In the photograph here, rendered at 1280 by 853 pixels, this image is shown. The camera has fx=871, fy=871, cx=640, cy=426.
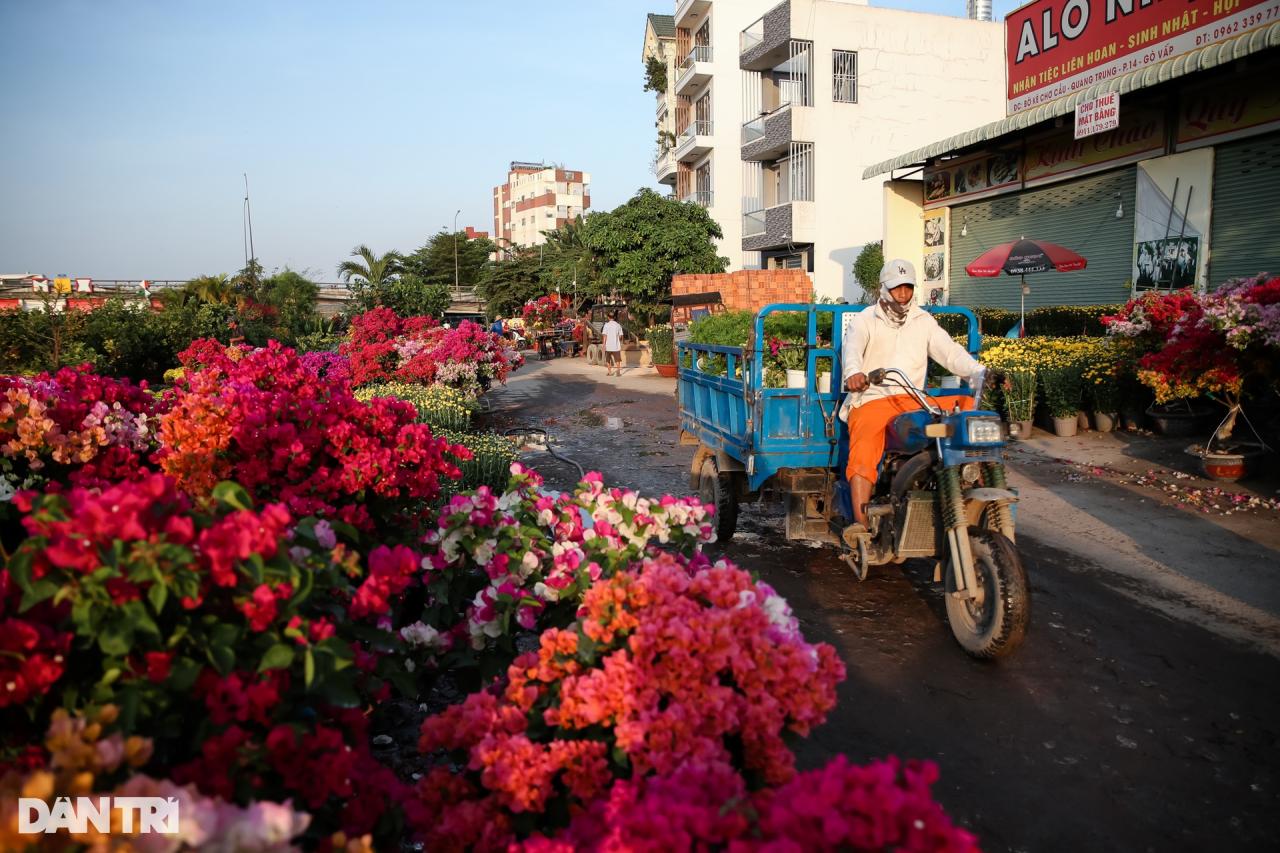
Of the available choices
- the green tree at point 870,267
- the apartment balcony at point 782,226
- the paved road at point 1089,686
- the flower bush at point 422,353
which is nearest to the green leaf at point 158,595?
the paved road at point 1089,686

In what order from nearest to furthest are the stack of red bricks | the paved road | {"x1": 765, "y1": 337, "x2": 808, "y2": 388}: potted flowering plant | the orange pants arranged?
1. the paved road
2. the orange pants
3. {"x1": 765, "y1": 337, "x2": 808, "y2": 388}: potted flowering plant
4. the stack of red bricks

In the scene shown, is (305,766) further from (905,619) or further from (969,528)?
(905,619)

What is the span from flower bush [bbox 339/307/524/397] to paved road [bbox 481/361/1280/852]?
24.6 feet

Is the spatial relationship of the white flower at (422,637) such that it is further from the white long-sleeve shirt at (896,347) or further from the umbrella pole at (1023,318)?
the umbrella pole at (1023,318)

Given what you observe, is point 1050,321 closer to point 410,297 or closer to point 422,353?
point 422,353

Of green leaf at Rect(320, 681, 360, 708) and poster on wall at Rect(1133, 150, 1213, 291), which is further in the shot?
poster on wall at Rect(1133, 150, 1213, 291)

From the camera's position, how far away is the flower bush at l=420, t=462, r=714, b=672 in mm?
2764

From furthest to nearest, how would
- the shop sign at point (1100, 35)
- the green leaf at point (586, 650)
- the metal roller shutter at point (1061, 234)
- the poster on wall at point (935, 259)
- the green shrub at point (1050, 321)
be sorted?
1. the poster on wall at point (935, 259)
2. the metal roller shutter at point (1061, 234)
3. the green shrub at point (1050, 321)
4. the shop sign at point (1100, 35)
5. the green leaf at point (586, 650)

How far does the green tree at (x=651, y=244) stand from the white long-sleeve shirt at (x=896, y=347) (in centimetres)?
2302

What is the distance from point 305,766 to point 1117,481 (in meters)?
8.94

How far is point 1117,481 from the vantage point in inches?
348

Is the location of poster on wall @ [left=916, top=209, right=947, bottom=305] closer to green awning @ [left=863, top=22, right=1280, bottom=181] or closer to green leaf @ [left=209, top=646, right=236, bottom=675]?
green awning @ [left=863, top=22, right=1280, bottom=181]

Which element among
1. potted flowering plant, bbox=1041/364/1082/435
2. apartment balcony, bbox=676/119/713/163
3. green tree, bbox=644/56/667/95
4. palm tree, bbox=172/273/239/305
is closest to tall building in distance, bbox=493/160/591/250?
green tree, bbox=644/56/667/95

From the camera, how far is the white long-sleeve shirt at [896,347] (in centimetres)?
536
